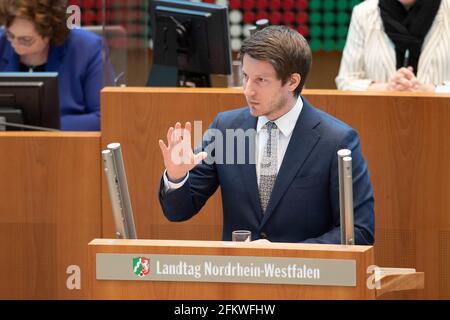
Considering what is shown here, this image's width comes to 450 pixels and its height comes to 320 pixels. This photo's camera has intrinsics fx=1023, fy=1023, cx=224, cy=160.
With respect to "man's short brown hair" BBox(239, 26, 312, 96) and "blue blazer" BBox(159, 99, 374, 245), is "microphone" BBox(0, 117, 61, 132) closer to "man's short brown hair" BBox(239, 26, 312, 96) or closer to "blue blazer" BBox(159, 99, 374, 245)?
"blue blazer" BBox(159, 99, 374, 245)

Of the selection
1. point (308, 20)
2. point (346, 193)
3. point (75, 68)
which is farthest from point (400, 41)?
point (308, 20)

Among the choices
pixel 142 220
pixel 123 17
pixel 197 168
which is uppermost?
pixel 123 17

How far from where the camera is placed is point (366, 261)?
2.47 metres

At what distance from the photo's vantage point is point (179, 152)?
289 centimetres

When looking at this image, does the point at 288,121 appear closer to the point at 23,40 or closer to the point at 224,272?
the point at 224,272

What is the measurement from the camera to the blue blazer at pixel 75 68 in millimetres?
4691

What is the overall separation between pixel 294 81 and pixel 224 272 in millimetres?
865

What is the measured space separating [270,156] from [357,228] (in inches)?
14.8

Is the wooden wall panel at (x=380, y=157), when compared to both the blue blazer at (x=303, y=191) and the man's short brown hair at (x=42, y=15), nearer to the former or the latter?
the blue blazer at (x=303, y=191)

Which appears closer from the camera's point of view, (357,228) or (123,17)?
(357,228)

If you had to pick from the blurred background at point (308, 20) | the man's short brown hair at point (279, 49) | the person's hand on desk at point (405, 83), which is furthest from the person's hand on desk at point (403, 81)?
the blurred background at point (308, 20)

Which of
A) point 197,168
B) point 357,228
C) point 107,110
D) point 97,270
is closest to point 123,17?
point 107,110

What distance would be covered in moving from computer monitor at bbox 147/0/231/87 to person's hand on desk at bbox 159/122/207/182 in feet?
5.53
